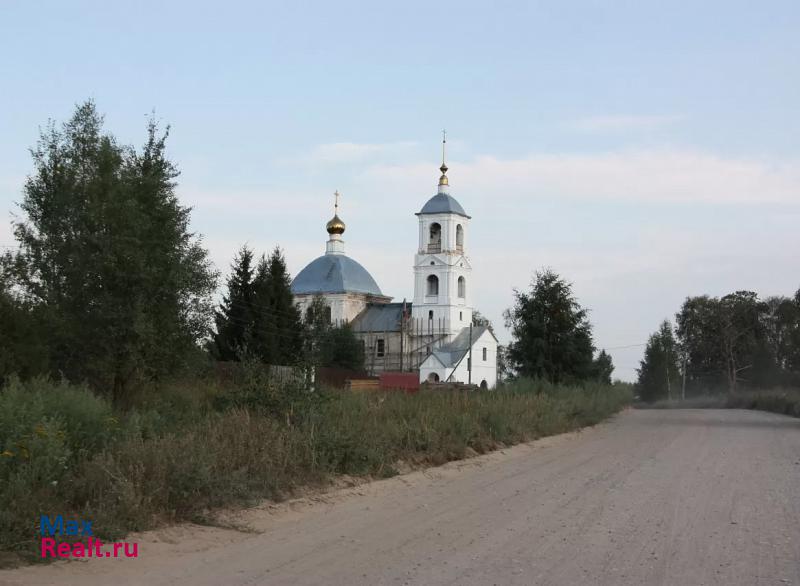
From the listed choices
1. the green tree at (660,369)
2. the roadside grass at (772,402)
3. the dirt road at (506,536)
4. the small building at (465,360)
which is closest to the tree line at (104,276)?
the dirt road at (506,536)

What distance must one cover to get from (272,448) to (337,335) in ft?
214

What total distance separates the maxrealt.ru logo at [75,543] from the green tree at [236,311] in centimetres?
3656

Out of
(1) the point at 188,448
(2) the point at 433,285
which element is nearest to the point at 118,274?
(1) the point at 188,448

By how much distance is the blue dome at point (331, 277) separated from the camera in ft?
319

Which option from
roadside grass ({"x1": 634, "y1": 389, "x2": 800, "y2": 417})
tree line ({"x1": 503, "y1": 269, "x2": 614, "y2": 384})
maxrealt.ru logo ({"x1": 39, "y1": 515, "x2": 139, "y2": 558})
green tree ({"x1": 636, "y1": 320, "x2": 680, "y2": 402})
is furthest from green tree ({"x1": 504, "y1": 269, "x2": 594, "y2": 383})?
green tree ({"x1": 636, "y1": 320, "x2": 680, "y2": 402})

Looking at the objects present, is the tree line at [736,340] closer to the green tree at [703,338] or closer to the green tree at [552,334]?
the green tree at [703,338]

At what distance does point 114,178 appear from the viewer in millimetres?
22766

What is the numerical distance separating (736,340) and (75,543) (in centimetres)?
9750

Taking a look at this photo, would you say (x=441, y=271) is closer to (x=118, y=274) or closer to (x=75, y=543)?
(x=118, y=274)

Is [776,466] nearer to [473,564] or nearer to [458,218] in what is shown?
[473,564]

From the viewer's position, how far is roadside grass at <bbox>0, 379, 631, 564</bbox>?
31.0ft

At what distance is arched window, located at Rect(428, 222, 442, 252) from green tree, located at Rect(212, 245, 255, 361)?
41.6 metres

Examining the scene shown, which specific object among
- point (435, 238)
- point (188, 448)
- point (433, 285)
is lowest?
point (188, 448)

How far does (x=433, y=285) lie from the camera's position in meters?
92.5
